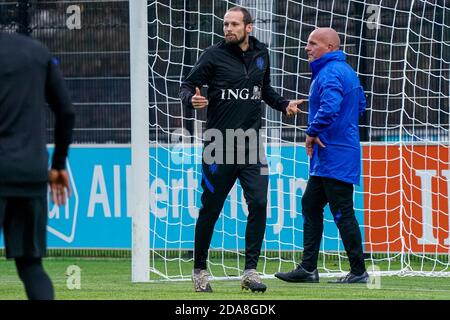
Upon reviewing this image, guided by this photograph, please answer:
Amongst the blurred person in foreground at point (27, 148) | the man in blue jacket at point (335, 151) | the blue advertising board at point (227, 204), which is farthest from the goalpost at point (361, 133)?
the blurred person in foreground at point (27, 148)

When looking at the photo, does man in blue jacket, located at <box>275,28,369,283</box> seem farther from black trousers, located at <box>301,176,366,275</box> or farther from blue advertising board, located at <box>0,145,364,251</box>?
blue advertising board, located at <box>0,145,364,251</box>

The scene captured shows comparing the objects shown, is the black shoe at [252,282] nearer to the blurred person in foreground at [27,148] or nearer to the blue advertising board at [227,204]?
the blurred person in foreground at [27,148]

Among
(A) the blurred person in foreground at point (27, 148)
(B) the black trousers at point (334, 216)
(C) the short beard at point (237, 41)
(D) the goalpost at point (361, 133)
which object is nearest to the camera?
(A) the blurred person in foreground at point (27, 148)

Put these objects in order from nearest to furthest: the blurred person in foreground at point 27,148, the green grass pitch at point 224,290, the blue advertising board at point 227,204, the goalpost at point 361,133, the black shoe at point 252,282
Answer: the blurred person in foreground at point 27,148, the green grass pitch at point 224,290, the black shoe at point 252,282, the goalpost at point 361,133, the blue advertising board at point 227,204

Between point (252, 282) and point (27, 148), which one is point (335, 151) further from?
point (27, 148)

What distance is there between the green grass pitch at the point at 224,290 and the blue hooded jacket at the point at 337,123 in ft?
2.94

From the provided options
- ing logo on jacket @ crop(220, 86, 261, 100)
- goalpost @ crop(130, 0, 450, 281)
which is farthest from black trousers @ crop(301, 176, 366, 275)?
goalpost @ crop(130, 0, 450, 281)

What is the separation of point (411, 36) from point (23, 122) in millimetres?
6767

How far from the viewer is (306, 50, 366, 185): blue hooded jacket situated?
9594 millimetres

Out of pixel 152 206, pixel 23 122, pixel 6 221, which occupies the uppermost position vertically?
pixel 23 122

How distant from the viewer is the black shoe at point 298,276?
32.1 ft

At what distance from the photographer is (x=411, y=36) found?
1214 centimetres
